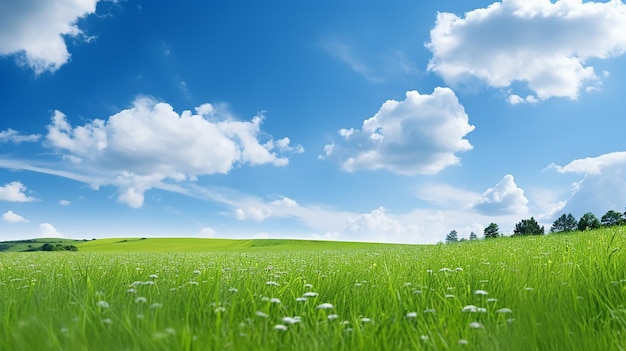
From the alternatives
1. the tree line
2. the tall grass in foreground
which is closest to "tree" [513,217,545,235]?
the tree line

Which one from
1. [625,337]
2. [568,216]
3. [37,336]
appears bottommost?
[625,337]

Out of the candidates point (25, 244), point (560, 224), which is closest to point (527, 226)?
point (560, 224)

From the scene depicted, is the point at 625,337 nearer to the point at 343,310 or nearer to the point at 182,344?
the point at 343,310

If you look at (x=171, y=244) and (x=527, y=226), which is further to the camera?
(x=171, y=244)

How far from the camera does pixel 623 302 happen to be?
470 centimetres

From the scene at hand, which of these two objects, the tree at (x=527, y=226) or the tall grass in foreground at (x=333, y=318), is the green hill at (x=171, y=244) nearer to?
the tree at (x=527, y=226)

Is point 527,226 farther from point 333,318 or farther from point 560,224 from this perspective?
point 333,318

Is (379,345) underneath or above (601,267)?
underneath

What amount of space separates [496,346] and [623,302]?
265 cm

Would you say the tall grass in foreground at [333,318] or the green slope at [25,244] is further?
the green slope at [25,244]

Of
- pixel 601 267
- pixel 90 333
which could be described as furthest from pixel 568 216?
pixel 90 333

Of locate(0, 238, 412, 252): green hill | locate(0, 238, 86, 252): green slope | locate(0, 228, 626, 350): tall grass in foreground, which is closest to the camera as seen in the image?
locate(0, 228, 626, 350): tall grass in foreground

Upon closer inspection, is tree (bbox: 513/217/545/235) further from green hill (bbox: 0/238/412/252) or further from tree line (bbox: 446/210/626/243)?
green hill (bbox: 0/238/412/252)

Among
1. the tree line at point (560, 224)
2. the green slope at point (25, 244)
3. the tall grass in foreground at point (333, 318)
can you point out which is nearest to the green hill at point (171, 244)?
the green slope at point (25, 244)
